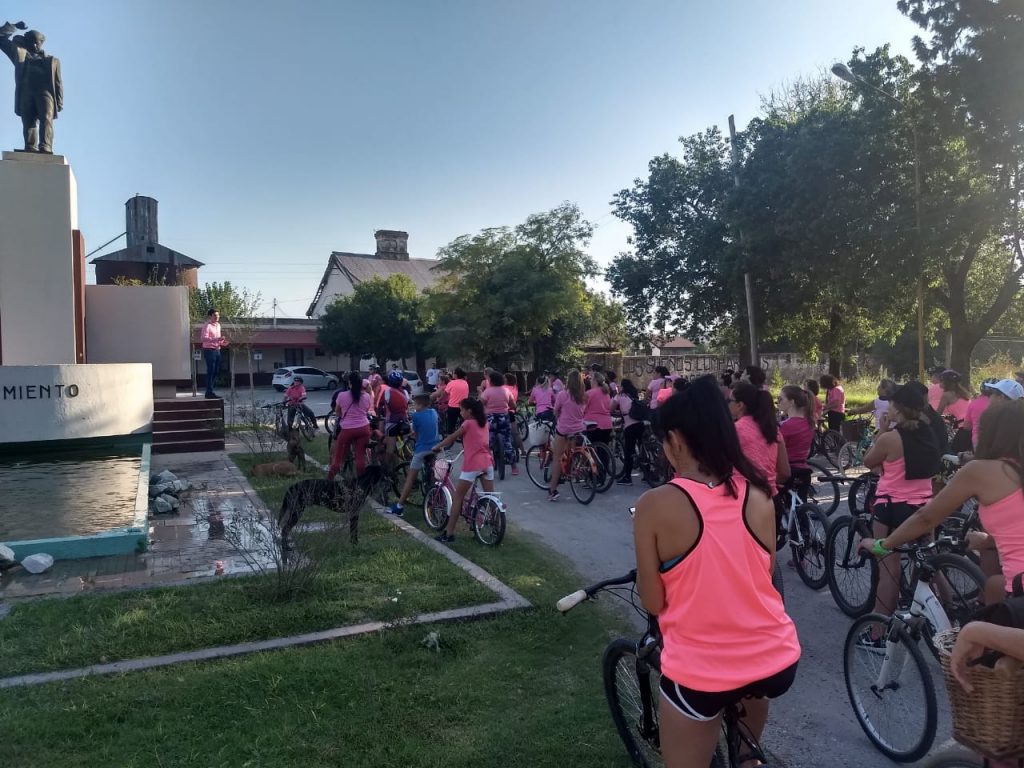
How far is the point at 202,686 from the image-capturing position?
4.55m

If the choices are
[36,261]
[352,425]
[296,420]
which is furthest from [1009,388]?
[36,261]

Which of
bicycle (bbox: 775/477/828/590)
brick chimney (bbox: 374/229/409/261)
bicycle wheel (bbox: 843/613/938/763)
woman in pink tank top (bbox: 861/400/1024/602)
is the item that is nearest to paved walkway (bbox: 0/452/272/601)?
bicycle (bbox: 775/477/828/590)

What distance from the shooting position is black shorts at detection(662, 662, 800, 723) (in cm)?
234

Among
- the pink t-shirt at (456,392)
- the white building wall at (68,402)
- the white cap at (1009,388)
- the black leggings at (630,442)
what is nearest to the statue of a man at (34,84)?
the white building wall at (68,402)

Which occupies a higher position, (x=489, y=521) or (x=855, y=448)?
(x=855, y=448)

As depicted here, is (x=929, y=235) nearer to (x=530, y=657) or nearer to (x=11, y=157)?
(x=530, y=657)

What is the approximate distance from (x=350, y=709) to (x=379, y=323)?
39128 mm

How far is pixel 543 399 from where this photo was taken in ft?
45.3

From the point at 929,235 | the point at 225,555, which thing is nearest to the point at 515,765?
the point at 225,555

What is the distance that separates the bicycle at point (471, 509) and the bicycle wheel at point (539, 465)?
3154 mm

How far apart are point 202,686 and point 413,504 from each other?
555 centimetres

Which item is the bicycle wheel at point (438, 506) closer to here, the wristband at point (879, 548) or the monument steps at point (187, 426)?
the wristband at point (879, 548)

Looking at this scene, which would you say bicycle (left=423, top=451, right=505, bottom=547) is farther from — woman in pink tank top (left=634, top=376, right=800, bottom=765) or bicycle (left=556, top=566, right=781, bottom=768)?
woman in pink tank top (left=634, top=376, right=800, bottom=765)

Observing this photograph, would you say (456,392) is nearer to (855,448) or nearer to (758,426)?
(855,448)
